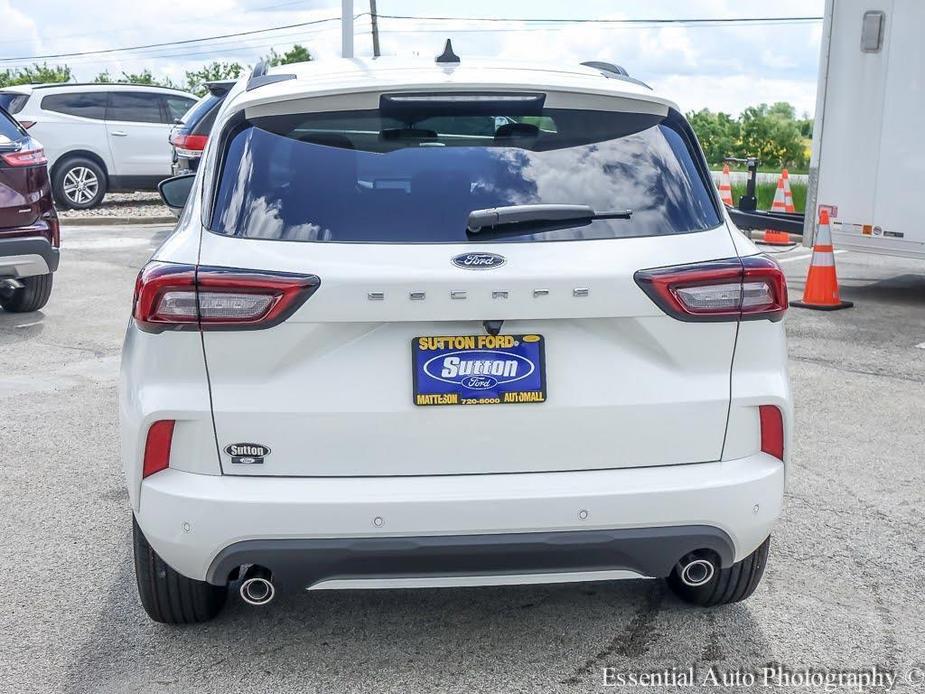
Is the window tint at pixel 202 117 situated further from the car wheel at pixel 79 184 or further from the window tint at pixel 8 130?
the window tint at pixel 8 130

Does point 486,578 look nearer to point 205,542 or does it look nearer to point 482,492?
point 482,492

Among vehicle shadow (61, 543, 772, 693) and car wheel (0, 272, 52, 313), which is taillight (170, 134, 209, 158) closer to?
car wheel (0, 272, 52, 313)

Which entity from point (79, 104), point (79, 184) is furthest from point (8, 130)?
point (79, 104)

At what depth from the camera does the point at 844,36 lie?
10859 mm

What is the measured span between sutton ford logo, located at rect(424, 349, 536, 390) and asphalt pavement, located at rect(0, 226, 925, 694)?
0.90m

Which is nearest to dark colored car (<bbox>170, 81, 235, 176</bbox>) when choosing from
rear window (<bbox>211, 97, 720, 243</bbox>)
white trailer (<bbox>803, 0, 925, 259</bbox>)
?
white trailer (<bbox>803, 0, 925, 259</bbox>)

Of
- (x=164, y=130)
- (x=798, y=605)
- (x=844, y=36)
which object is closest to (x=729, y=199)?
(x=844, y=36)

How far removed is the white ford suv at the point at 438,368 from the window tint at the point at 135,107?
1682 cm

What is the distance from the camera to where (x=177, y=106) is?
64.7 ft

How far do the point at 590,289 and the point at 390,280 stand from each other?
524mm

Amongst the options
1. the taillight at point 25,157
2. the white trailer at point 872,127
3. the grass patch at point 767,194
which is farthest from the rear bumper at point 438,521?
the grass patch at point 767,194

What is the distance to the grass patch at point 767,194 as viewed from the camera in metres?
20.0

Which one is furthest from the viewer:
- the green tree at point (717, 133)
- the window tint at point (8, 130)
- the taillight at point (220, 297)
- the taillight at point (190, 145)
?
the green tree at point (717, 133)

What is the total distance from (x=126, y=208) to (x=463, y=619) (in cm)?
1684
